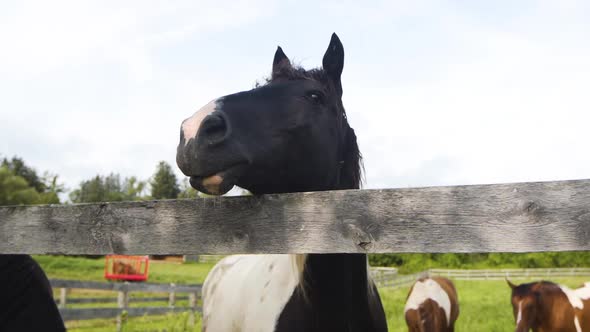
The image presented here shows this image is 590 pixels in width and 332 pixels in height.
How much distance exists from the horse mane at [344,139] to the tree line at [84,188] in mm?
34329

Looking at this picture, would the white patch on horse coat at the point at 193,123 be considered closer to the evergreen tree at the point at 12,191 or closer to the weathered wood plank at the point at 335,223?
the weathered wood plank at the point at 335,223

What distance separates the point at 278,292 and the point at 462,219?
1730 millimetres

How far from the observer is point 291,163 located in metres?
2.68

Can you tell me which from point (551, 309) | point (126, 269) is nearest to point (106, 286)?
point (551, 309)

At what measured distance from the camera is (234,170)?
7.47ft

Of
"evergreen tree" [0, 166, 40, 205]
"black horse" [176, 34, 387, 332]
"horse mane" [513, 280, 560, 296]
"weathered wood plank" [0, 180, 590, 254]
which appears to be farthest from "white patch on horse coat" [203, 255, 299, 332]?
"evergreen tree" [0, 166, 40, 205]

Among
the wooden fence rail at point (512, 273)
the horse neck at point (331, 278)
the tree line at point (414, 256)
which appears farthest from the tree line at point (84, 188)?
the horse neck at point (331, 278)

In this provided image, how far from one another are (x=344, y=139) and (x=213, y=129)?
3.89 feet

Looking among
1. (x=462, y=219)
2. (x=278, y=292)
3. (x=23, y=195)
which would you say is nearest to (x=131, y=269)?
(x=23, y=195)

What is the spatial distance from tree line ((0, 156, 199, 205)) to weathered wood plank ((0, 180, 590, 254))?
34833 mm

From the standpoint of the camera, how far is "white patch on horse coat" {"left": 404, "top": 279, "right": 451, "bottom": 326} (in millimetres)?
8828

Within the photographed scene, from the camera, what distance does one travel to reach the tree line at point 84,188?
1677 inches

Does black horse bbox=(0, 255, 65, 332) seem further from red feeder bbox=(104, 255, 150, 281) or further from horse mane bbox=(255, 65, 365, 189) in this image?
red feeder bbox=(104, 255, 150, 281)

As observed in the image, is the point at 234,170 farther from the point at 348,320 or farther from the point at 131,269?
the point at 131,269
